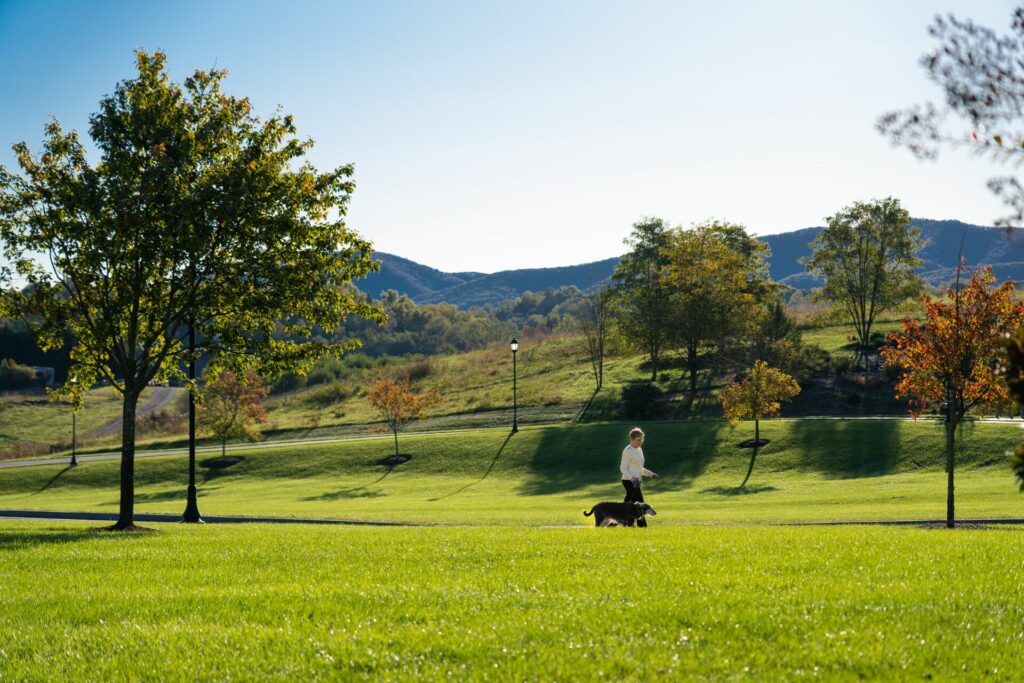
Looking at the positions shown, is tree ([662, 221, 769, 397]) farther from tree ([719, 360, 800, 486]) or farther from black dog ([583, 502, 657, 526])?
black dog ([583, 502, 657, 526])

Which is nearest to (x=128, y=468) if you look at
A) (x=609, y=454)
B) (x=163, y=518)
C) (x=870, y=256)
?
(x=163, y=518)

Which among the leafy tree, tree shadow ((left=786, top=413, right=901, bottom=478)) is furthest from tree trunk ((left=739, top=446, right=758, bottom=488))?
the leafy tree

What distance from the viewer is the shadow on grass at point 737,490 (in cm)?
3559

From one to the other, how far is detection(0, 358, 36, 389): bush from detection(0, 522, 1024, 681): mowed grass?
113m

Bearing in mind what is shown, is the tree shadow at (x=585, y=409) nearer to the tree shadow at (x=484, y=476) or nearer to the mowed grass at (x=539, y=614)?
the tree shadow at (x=484, y=476)

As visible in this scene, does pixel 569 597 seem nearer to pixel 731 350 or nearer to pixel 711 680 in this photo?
pixel 711 680

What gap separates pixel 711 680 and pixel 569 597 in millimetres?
2215

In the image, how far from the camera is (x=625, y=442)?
1906 inches

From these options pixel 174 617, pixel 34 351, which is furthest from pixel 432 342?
pixel 174 617

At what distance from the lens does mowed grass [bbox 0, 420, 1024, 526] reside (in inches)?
1147

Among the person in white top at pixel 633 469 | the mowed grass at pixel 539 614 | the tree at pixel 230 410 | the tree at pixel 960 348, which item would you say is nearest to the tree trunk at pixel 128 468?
the mowed grass at pixel 539 614

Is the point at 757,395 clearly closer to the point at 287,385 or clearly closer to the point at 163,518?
the point at 163,518

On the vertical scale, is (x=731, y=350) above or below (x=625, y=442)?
above

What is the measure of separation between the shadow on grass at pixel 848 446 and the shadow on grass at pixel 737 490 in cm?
447
